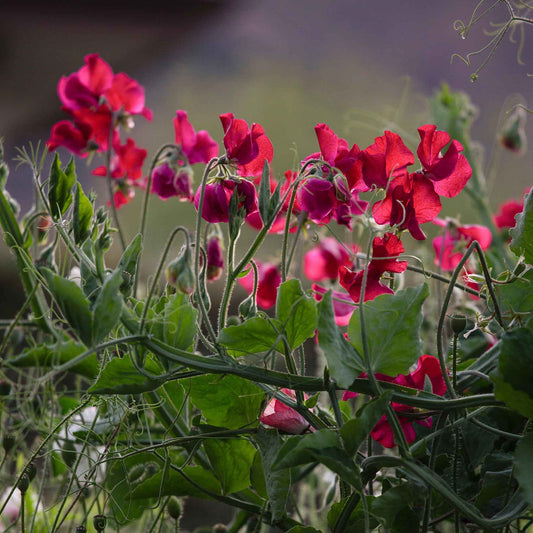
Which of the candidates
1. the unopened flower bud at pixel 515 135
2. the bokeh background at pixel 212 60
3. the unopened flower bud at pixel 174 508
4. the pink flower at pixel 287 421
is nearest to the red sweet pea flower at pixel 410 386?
the pink flower at pixel 287 421

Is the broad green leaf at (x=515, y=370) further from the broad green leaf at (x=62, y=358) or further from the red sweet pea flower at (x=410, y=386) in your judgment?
the broad green leaf at (x=62, y=358)

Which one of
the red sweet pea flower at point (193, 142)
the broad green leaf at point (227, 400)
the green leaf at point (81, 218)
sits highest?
the red sweet pea flower at point (193, 142)

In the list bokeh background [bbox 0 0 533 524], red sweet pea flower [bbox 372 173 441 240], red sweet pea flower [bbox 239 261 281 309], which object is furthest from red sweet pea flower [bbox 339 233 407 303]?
bokeh background [bbox 0 0 533 524]

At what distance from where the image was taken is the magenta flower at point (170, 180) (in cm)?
46

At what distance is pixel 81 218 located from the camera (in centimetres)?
33

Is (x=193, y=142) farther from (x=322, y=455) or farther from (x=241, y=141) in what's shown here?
(x=322, y=455)

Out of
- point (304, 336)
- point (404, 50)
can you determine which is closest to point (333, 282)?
point (304, 336)

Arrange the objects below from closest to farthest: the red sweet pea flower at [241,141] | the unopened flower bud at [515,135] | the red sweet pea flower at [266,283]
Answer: the red sweet pea flower at [241,141] → the red sweet pea flower at [266,283] → the unopened flower bud at [515,135]

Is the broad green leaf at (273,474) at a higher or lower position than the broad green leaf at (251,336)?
lower

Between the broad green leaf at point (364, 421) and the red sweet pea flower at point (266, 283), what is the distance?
0.66ft

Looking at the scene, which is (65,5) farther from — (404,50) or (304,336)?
(304,336)

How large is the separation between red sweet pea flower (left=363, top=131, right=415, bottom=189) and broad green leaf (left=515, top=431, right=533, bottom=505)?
140mm

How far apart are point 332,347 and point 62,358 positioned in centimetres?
23

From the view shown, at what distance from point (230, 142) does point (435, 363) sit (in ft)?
0.50
